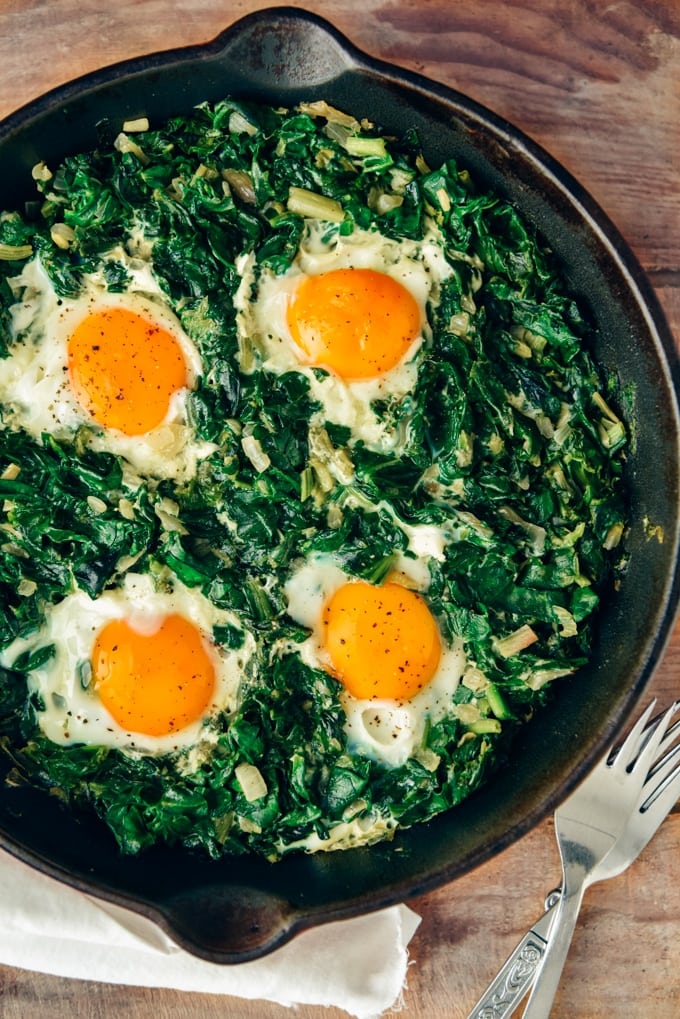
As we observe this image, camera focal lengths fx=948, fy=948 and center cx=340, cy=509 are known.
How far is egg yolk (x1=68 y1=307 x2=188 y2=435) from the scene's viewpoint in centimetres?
387

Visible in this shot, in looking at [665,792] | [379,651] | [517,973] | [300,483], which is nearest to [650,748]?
[665,792]

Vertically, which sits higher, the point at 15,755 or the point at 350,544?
the point at 350,544

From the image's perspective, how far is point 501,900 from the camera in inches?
167

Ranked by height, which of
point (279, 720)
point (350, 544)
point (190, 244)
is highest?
point (190, 244)

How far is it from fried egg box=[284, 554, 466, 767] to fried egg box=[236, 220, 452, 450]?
60 centimetres

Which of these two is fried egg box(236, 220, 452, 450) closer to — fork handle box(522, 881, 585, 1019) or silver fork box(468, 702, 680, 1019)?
silver fork box(468, 702, 680, 1019)

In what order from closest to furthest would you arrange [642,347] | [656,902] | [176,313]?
[642,347] < [176,313] < [656,902]

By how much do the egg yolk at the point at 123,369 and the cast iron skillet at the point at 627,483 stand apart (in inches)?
26.5

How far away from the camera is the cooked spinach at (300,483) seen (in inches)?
155

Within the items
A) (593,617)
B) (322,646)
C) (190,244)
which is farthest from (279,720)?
(190,244)

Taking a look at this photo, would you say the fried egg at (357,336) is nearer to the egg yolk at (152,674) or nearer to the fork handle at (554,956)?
the egg yolk at (152,674)

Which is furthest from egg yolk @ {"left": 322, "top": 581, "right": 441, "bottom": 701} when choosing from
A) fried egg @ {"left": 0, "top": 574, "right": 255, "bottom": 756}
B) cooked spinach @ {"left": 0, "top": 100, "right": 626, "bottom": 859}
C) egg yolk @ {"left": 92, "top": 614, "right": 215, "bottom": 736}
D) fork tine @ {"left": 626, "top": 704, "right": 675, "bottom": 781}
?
fork tine @ {"left": 626, "top": 704, "right": 675, "bottom": 781}

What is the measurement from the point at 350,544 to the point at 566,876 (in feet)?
5.67

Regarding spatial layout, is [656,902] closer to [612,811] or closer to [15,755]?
[612,811]
